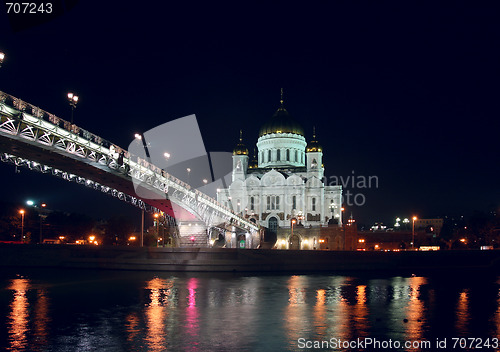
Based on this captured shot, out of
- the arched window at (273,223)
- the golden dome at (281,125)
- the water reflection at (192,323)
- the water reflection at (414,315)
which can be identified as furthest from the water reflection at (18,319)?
the golden dome at (281,125)

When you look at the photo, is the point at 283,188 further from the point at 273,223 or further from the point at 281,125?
the point at 281,125

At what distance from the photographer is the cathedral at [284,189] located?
107875 mm

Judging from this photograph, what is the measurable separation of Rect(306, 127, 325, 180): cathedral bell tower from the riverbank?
54403mm

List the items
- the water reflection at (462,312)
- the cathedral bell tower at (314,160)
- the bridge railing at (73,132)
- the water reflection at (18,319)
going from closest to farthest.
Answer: the water reflection at (18,319) < the water reflection at (462,312) < the bridge railing at (73,132) < the cathedral bell tower at (314,160)

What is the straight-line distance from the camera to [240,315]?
81.6 ft

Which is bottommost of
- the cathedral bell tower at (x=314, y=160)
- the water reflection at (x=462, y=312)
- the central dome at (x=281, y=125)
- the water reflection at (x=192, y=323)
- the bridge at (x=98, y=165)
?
the water reflection at (x=462, y=312)

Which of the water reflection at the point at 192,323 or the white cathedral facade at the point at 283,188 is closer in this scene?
the water reflection at the point at 192,323

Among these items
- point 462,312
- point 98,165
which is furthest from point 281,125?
point 462,312

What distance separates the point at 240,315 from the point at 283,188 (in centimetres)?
8369

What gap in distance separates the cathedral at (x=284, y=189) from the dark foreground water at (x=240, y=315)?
215 feet

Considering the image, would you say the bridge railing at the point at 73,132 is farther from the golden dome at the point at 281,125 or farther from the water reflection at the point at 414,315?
the golden dome at the point at 281,125

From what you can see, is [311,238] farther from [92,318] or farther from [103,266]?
[92,318]

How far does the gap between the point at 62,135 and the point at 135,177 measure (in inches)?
514

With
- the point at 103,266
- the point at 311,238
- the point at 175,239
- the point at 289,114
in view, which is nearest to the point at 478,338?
the point at 103,266
